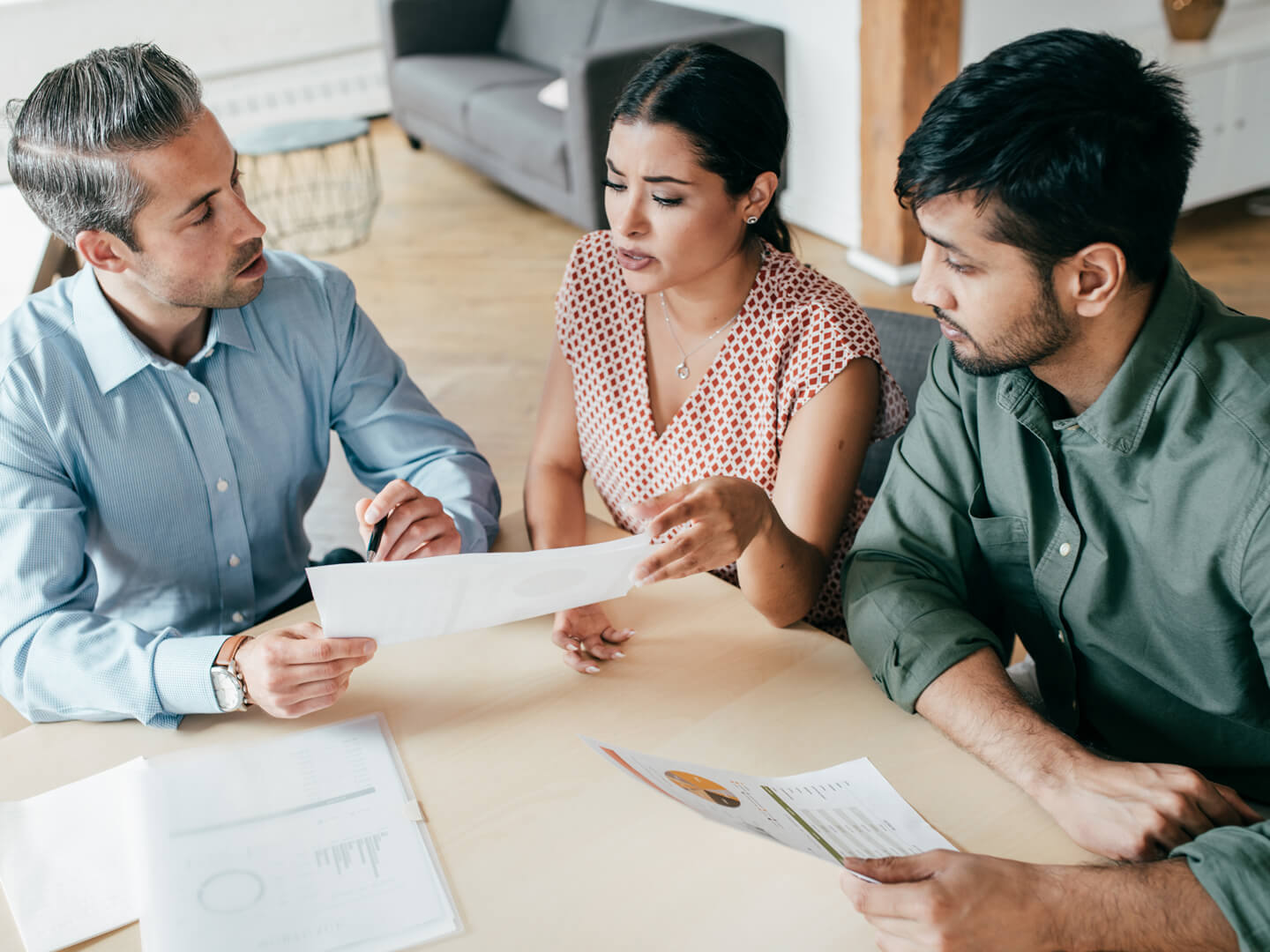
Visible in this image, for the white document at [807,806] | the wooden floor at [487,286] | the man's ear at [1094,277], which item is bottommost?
the wooden floor at [487,286]

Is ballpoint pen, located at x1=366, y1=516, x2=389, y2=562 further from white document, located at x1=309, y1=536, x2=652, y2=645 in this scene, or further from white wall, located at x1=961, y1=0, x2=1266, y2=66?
white wall, located at x1=961, y1=0, x2=1266, y2=66

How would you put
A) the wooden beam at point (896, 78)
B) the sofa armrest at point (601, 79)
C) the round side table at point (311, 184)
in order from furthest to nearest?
the round side table at point (311, 184)
the sofa armrest at point (601, 79)
the wooden beam at point (896, 78)

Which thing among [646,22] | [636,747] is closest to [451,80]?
[646,22]

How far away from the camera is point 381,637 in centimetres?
119

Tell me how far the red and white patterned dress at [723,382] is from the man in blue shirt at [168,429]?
22 cm

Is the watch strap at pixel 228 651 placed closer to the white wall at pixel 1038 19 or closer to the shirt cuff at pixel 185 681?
the shirt cuff at pixel 185 681

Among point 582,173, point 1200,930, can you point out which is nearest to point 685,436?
point 1200,930

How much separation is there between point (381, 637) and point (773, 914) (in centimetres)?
49

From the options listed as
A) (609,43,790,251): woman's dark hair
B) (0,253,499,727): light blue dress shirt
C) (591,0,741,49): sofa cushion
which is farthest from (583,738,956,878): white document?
(591,0,741,49): sofa cushion

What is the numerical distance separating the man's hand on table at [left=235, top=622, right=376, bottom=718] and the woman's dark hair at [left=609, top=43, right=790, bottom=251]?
80cm

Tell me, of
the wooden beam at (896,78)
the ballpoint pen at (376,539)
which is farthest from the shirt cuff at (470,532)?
the wooden beam at (896,78)

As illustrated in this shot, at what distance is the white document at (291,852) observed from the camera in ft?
3.17

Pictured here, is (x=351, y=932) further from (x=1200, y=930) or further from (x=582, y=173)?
(x=582, y=173)

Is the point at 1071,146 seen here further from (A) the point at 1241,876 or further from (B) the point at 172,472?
(B) the point at 172,472
